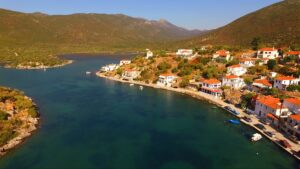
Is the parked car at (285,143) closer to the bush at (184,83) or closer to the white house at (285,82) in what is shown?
the white house at (285,82)

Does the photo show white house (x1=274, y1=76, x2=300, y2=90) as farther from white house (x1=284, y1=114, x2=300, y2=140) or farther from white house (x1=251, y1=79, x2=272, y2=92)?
white house (x1=284, y1=114, x2=300, y2=140)

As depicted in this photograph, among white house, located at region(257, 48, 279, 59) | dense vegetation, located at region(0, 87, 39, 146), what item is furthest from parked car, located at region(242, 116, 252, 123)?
white house, located at region(257, 48, 279, 59)

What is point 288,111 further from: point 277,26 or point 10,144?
point 277,26

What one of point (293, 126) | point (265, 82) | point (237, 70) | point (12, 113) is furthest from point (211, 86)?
point (12, 113)

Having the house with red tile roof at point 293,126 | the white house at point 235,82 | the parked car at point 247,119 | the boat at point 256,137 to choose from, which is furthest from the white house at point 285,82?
the boat at point 256,137

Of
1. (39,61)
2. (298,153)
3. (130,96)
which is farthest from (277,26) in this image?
(39,61)

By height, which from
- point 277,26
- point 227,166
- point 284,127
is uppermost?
point 277,26

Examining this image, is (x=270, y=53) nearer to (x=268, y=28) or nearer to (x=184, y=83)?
(x=184, y=83)
